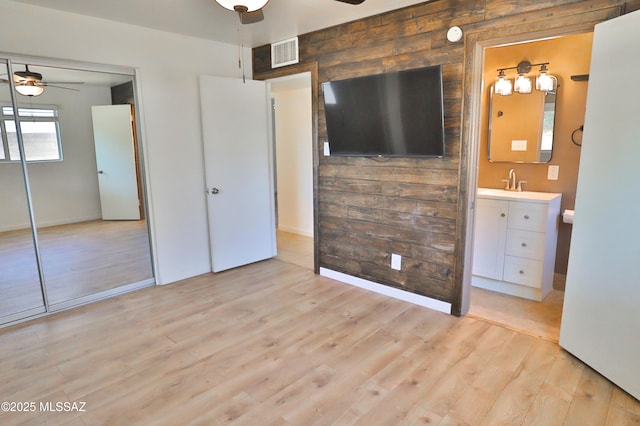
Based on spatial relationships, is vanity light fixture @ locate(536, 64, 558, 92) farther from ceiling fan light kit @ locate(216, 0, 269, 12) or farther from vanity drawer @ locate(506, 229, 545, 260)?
ceiling fan light kit @ locate(216, 0, 269, 12)

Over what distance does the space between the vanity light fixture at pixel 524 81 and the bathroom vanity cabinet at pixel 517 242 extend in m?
1.03

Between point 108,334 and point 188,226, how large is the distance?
4.51 feet

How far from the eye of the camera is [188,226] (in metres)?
3.88

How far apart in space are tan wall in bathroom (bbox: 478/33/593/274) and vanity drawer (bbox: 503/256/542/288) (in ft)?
2.20

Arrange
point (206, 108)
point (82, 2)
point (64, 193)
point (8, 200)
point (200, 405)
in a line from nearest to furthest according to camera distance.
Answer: point (200, 405), point (82, 2), point (8, 200), point (64, 193), point (206, 108)

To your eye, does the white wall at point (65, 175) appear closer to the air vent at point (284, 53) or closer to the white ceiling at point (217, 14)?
the white ceiling at point (217, 14)

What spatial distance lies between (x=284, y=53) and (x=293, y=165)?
2116 mm

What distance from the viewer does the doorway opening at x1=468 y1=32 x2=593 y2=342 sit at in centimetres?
314

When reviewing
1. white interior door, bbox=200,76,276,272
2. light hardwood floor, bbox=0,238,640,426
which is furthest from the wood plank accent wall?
white interior door, bbox=200,76,276,272

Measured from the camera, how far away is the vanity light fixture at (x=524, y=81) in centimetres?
348

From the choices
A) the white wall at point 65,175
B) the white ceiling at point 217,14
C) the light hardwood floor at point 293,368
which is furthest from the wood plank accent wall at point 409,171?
the white wall at point 65,175

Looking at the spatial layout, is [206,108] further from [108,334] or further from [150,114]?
[108,334]

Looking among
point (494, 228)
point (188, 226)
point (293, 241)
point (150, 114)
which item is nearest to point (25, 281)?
point (188, 226)

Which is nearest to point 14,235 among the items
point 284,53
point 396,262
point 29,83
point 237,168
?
point 29,83
